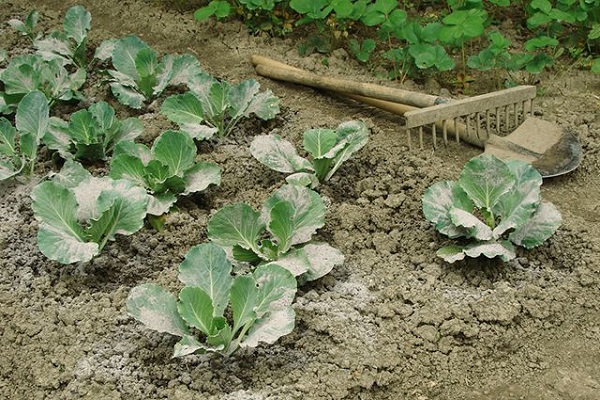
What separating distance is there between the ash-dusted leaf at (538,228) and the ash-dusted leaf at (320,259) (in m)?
0.63

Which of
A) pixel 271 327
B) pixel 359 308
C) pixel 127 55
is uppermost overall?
pixel 127 55

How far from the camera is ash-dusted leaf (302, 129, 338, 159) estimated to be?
3230 millimetres

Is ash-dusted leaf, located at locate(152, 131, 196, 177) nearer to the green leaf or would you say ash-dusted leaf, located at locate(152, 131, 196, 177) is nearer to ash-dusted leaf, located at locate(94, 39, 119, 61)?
the green leaf

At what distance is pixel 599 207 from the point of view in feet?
10.5

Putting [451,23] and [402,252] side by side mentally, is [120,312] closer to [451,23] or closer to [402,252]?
[402,252]

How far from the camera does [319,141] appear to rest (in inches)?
127

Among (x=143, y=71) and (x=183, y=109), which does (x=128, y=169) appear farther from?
(x=143, y=71)

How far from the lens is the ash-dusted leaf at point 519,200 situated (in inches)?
112

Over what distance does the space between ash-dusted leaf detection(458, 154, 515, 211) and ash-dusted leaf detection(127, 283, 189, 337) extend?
3.68ft

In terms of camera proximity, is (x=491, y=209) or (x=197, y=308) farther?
(x=491, y=209)

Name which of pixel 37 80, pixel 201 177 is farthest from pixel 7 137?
pixel 201 177

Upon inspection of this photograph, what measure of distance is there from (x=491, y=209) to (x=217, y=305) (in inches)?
41.2

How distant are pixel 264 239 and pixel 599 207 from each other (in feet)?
4.35

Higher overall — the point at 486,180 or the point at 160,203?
the point at 486,180
